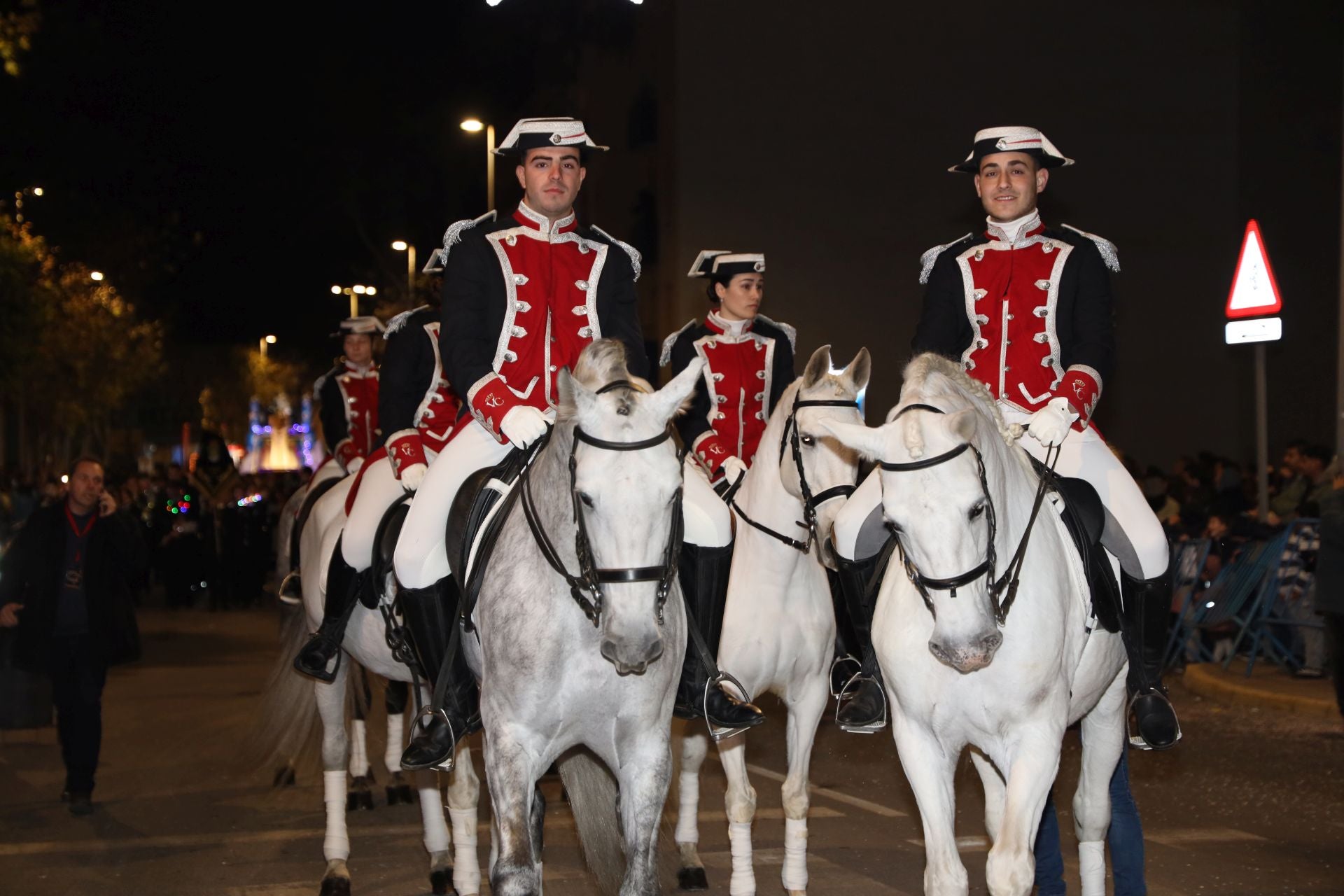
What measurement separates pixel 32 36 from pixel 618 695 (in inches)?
1277

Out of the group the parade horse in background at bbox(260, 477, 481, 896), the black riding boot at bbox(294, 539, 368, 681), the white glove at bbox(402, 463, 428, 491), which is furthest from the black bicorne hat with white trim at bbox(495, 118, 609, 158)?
the black riding boot at bbox(294, 539, 368, 681)

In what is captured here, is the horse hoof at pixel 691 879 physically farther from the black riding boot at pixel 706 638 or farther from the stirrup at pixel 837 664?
the black riding boot at pixel 706 638

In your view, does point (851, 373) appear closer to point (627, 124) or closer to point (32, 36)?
point (627, 124)

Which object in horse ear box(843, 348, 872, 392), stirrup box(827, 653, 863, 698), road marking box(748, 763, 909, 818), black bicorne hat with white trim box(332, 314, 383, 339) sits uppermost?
black bicorne hat with white trim box(332, 314, 383, 339)

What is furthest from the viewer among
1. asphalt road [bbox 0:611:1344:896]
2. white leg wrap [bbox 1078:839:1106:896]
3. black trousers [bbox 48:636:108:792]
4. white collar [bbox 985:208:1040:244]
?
black trousers [bbox 48:636:108:792]

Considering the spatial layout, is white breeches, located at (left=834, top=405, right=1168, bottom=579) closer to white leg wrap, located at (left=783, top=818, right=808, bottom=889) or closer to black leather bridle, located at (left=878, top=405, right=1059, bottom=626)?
black leather bridle, located at (left=878, top=405, right=1059, bottom=626)

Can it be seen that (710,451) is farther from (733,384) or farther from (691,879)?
(691,879)

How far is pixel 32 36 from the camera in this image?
33.8 meters

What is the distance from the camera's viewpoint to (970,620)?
16.8 feet

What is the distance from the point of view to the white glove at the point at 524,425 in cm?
607

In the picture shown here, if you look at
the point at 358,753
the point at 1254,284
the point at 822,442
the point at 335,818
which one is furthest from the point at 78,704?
the point at 1254,284

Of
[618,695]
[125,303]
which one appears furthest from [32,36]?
[618,695]

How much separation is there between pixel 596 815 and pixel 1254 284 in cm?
1072

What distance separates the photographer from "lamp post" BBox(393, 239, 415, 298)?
4567 cm
